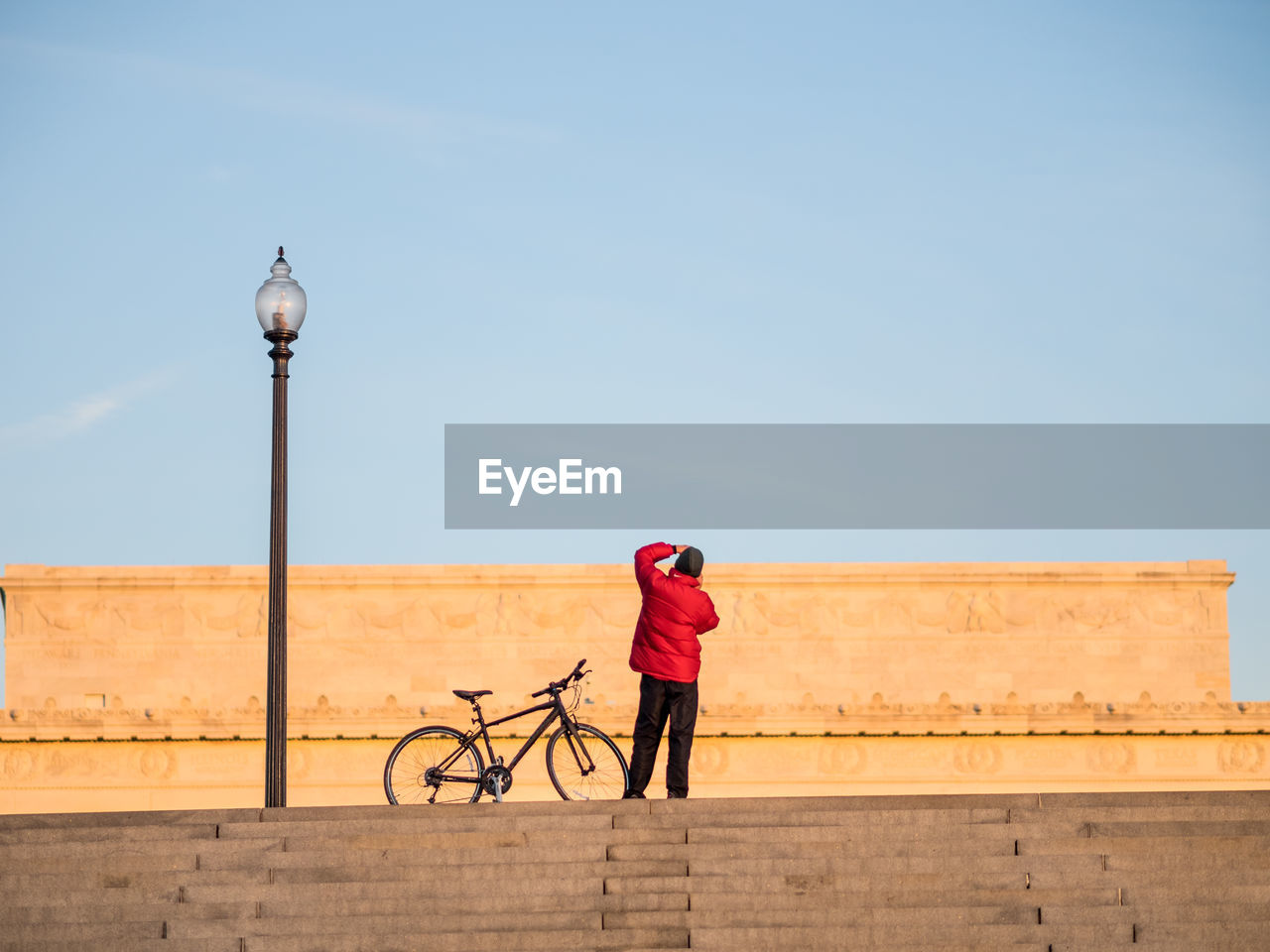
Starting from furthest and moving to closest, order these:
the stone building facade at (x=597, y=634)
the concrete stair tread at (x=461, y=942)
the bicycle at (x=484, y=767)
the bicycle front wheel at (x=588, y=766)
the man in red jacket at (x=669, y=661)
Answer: the stone building facade at (x=597, y=634) < the bicycle front wheel at (x=588, y=766) < the bicycle at (x=484, y=767) < the man in red jacket at (x=669, y=661) < the concrete stair tread at (x=461, y=942)

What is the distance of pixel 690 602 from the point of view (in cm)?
1132

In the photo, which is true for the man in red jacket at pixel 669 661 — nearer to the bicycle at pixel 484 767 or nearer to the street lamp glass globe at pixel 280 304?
the bicycle at pixel 484 767

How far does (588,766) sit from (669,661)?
139 cm

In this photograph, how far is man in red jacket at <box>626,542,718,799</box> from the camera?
36.7 feet

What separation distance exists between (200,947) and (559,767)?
146 inches

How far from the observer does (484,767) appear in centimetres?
1195

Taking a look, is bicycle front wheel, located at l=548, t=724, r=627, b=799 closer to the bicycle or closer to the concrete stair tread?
the bicycle

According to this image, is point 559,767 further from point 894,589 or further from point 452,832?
point 894,589

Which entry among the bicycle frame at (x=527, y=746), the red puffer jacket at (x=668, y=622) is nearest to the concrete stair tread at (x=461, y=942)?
the red puffer jacket at (x=668, y=622)

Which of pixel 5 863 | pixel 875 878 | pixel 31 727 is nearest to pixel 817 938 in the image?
pixel 875 878

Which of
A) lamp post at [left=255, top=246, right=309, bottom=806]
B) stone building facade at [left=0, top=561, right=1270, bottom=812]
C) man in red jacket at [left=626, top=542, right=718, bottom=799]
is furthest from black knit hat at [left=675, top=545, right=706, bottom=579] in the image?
stone building facade at [left=0, top=561, right=1270, bottom=812]

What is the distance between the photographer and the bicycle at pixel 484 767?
11.9 metres

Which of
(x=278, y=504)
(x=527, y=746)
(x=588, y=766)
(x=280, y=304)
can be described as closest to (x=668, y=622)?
(x=588, y=766)

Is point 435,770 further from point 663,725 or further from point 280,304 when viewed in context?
point 280,304
